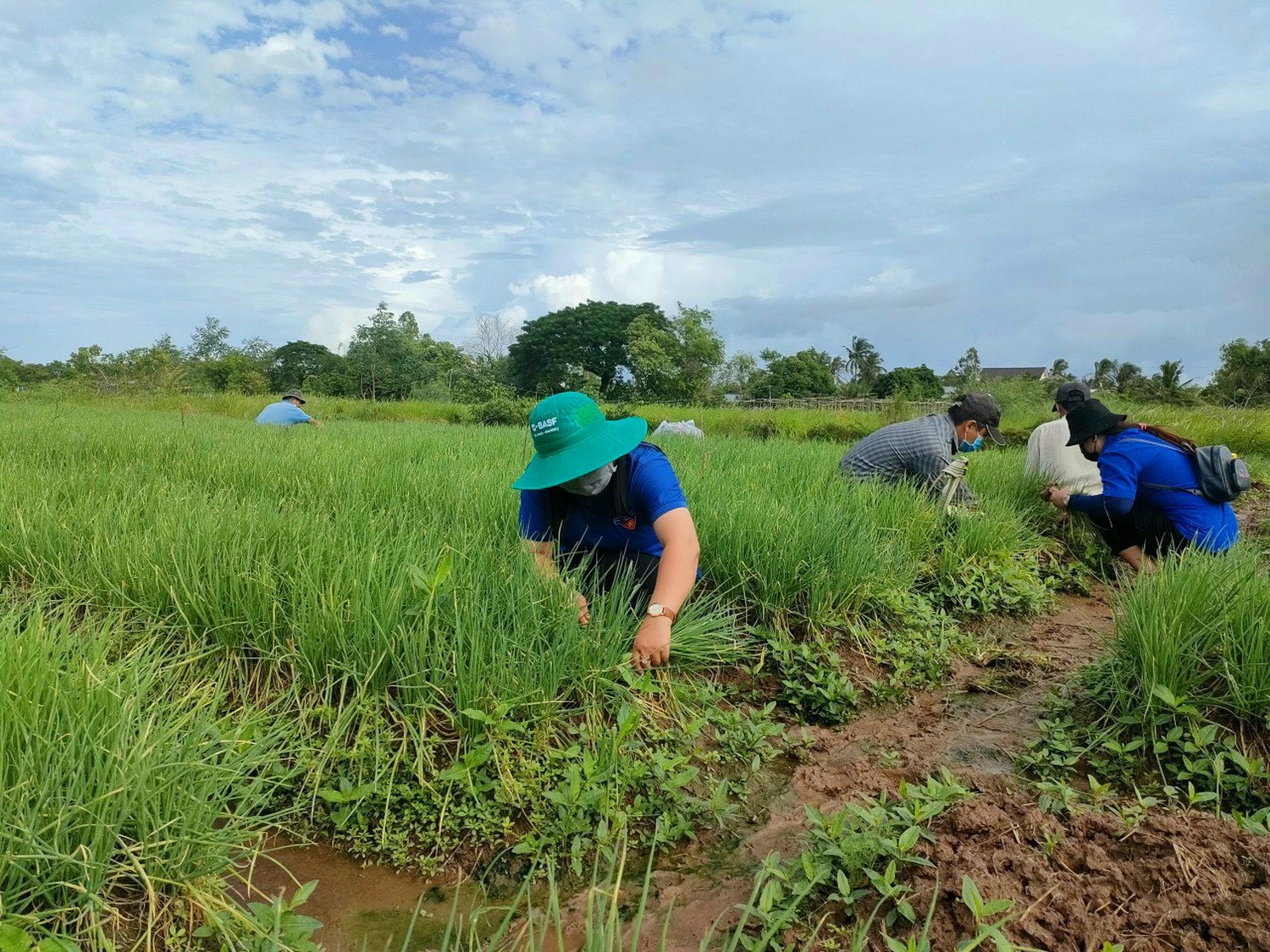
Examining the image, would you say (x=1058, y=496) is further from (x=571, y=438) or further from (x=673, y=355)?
(x=673, y=355)

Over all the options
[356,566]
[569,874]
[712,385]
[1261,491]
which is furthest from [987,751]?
[712,385]

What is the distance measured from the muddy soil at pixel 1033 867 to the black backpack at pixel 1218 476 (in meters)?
2.35

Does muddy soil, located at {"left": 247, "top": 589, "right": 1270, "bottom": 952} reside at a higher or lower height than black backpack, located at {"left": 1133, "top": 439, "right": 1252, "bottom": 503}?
lower

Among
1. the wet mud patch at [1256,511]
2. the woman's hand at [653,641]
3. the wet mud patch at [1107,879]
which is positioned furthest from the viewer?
the wet mud patch at [1256,511]

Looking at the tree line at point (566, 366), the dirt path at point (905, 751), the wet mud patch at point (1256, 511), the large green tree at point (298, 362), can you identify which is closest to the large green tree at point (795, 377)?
the tree line at point (566, 366)

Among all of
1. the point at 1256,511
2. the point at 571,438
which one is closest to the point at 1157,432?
the point at 571,438

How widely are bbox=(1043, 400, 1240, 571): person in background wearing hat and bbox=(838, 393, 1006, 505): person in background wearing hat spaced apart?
53 cm

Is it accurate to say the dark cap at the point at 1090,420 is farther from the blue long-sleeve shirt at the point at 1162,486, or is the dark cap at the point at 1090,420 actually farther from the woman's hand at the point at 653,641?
the woman's hand at the point at 653,641

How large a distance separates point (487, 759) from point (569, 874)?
0.39 metres

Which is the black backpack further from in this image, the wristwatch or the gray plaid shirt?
the wristwatch

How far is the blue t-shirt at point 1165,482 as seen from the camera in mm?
4105

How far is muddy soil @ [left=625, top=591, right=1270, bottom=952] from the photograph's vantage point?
4.80 feet

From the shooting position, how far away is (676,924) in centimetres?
182

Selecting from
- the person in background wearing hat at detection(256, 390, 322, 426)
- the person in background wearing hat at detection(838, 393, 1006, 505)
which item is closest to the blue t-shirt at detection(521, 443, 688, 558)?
the person in background wearing hat at detection(838, 393, 1006, 505)
